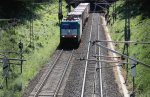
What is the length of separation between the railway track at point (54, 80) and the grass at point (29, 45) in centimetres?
109

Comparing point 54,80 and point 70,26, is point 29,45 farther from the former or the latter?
point 54,80

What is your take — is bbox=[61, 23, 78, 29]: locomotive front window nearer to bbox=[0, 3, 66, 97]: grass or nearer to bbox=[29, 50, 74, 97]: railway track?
bbox=[0, 3, 66, 97]: grass

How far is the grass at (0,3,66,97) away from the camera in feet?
92.3

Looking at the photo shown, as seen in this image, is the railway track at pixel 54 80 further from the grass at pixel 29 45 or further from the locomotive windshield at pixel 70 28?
the locomotive windshield at pixel 70 28

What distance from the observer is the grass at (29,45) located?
28145 mm

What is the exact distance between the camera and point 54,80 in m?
30.4

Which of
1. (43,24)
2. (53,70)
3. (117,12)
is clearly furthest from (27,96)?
(117,12)

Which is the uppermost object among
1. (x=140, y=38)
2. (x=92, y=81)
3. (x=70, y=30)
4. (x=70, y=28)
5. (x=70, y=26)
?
(x=70, y=26)

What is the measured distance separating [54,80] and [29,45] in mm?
11106

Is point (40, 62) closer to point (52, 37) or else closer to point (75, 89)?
point (75, 89)

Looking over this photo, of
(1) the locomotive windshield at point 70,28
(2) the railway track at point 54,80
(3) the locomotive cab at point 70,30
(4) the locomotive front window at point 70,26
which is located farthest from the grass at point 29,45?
(4) the locomotive front window at point 70,26

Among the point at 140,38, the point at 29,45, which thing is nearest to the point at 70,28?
the point at 29,45

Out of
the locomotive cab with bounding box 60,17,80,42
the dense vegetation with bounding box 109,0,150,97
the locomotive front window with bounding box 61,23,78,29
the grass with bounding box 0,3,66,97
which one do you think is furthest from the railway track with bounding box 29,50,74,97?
the locomotive front window with bounding box 61,23,78,29

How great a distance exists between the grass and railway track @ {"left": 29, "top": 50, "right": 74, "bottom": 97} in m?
1.09
